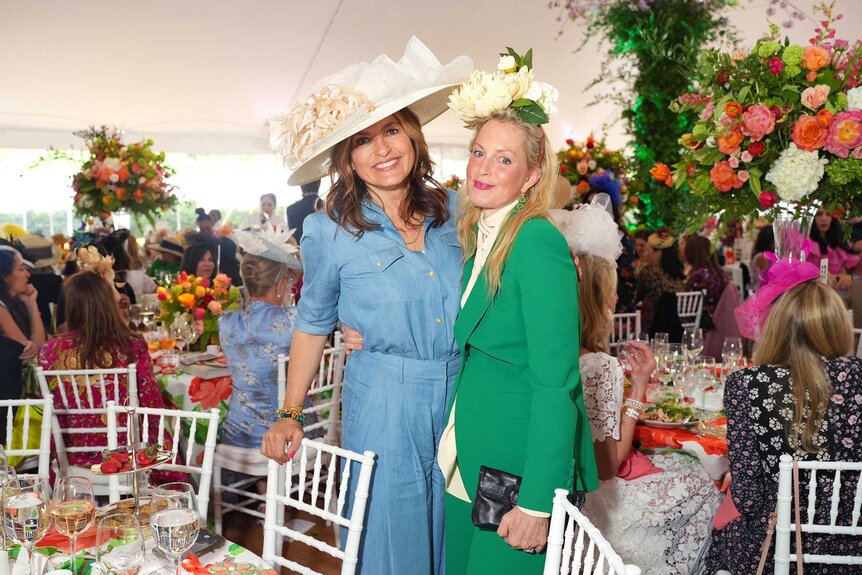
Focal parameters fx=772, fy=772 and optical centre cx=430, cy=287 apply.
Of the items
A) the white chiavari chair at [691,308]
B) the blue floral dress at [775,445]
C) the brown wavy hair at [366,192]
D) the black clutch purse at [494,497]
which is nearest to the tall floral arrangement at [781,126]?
the blue floral dress at [775,445]

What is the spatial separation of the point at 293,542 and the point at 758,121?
9.24ft

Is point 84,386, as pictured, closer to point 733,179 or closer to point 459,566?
point 459,566

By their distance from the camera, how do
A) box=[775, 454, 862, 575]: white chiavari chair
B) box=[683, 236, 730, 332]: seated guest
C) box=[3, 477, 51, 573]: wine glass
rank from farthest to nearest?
box=[683, 236, 730, 332]: seated guest
box=[775, 454, 862, 575]: white chiavari chair
box=[3, 477, 51, 573]: wine glass

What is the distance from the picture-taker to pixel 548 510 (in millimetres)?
1639

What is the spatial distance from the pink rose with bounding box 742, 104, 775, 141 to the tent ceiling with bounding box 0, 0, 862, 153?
6.82 m

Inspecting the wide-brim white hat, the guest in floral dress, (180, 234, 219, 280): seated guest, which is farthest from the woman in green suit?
(180, 234, 219, 280): seated guest

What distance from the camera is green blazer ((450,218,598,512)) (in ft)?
5.36

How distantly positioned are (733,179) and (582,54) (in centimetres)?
828

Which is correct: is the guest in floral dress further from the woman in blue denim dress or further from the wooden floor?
the woman in blue denim dress

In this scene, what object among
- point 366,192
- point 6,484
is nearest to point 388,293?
point 366,192

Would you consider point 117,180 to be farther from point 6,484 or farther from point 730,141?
point 730,141

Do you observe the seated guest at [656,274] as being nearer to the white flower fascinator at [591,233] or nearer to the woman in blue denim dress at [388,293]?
the white flower fascinator at [591,233]

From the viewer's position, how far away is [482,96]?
1.76 metres

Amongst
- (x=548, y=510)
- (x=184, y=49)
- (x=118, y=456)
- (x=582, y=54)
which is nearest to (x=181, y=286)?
(x=118, y=456)
